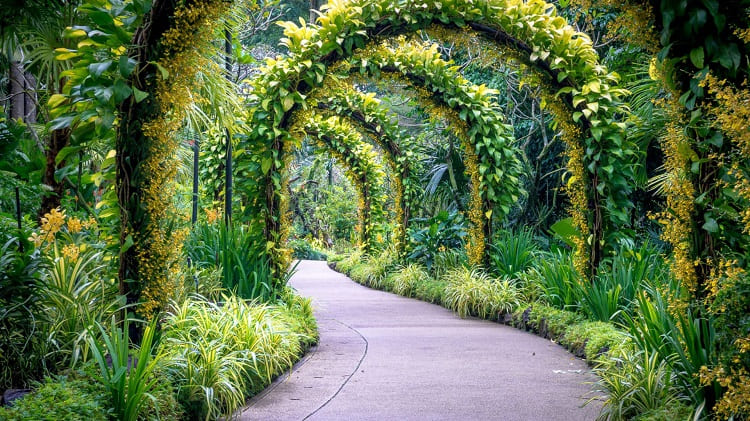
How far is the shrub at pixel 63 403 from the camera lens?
2.91 meters

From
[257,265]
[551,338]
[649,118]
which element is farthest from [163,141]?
[649,118]

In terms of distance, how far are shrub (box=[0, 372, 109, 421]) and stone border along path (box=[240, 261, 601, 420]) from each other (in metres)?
1.23

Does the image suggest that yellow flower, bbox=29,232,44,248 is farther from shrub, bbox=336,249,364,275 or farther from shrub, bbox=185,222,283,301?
shrub, bbox=336,249,364,275

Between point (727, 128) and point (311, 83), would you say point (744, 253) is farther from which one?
point (311, 83)

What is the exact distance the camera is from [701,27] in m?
3.82

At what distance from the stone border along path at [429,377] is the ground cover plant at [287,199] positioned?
0.88 feet

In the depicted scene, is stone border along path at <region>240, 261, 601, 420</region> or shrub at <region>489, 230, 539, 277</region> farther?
shrub at <region>489, 230, 539, 277</region>

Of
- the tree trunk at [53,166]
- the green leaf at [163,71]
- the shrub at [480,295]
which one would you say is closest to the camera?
the green leaf at [163,71]

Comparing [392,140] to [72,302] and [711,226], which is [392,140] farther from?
[711,226]

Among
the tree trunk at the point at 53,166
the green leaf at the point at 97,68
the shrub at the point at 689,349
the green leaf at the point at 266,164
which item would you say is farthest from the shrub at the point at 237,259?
the shrub at the point at 689,349

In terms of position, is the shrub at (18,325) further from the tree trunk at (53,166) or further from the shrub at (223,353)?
the tree trunk at (53,166)

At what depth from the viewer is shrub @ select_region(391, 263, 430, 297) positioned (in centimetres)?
1245

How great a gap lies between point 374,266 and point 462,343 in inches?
300

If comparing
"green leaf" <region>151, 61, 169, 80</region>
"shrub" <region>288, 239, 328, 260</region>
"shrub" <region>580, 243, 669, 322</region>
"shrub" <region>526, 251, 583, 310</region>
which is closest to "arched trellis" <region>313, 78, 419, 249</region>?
"shrub" <region>526, 251, 583, 310</region>
